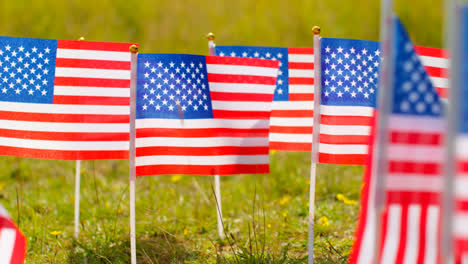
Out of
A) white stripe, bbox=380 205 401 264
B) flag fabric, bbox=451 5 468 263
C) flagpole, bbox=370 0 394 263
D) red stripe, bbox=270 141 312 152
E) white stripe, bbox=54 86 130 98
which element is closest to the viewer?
flag fabric, bbox=451 5 468 263

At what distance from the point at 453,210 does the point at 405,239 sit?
0.72m

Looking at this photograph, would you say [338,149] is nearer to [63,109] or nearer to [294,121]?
[294,121]

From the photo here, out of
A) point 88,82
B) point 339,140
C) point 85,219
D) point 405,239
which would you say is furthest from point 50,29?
point 405,239

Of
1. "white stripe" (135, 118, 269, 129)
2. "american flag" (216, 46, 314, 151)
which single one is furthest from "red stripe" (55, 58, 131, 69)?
"american flag" (216, 46, 314, 151)

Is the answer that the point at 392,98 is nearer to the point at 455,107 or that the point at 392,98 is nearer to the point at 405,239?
the point at 455,107

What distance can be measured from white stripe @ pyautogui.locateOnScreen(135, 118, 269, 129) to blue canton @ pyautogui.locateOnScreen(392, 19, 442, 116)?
5.56 feet

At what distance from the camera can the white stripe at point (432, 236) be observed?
278 centimetres

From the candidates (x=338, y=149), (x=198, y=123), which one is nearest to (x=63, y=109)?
(x=198, y=123)

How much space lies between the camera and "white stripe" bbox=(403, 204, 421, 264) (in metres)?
2.72

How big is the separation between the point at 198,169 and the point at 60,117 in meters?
1.08

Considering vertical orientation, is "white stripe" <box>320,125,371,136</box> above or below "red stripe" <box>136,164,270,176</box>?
above

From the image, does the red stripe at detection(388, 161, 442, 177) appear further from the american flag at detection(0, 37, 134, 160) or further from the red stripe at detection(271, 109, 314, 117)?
the american flag at detection(0, 37, 134, 160)

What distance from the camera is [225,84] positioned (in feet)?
13.1

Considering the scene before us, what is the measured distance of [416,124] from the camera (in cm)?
247
